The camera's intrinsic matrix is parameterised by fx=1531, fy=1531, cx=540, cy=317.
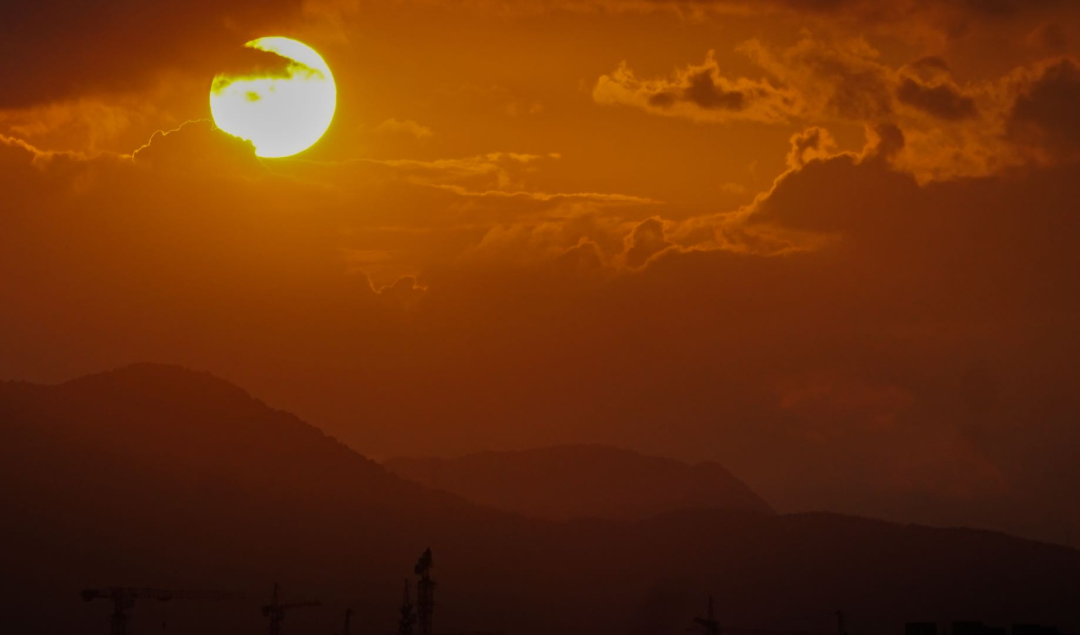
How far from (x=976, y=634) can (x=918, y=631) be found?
4780 millimetres

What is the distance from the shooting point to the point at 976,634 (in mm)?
129750

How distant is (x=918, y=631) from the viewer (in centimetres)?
13062

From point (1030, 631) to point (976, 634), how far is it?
15.5ft

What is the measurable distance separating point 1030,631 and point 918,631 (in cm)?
919

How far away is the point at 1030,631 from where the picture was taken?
12688 cm
